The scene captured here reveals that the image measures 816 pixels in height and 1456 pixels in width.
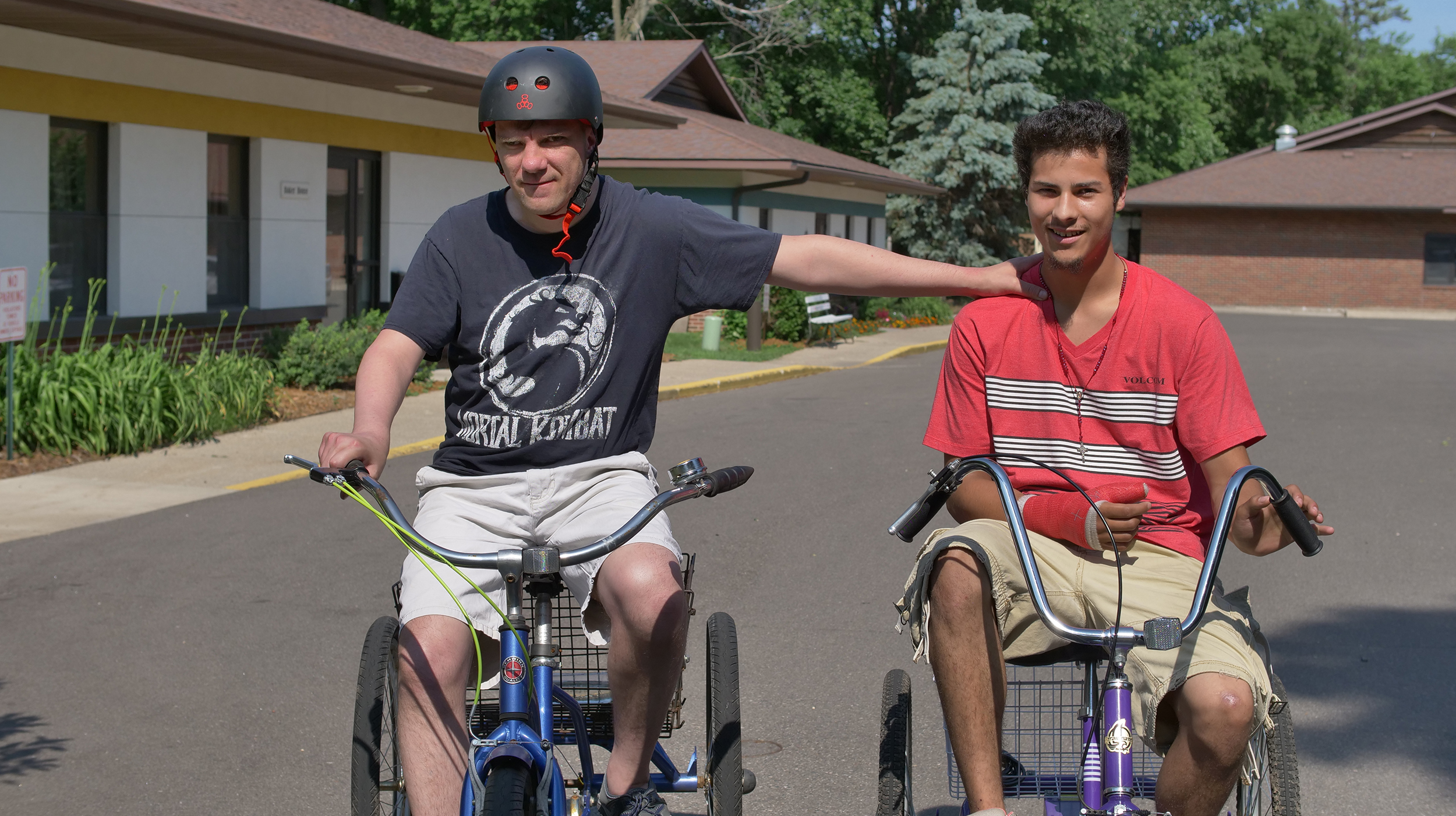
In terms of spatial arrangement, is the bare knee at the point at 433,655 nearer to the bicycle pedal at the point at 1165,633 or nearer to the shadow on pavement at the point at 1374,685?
the bicycle pedal at the point at 1165,633

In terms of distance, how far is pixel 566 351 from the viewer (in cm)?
318

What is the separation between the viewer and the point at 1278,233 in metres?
44.9

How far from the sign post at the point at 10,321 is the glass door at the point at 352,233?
6.64 metres

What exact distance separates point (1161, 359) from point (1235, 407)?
201 millimetres

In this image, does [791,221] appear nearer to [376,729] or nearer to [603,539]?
[376,729]

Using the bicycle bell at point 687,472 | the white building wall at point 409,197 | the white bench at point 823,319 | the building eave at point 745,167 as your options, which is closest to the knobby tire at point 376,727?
the bicycle bell at point 687,472

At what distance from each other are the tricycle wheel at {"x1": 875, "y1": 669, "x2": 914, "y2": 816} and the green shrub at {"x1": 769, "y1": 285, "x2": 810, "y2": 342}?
20.2 m

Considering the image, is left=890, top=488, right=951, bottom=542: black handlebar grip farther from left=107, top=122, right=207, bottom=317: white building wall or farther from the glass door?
the glass door

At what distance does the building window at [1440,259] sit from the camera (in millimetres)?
43750

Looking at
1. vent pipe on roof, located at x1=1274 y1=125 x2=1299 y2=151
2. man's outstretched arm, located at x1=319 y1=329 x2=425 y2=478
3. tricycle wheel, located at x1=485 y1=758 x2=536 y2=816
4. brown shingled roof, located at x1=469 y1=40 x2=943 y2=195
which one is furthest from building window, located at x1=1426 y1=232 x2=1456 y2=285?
tricycle wheel, located at x1=485 y1=758 x2=536 y2=816

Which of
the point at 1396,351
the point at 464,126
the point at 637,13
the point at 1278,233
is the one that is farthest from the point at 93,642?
the point at 1278,233

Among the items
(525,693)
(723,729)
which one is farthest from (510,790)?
(723,729)

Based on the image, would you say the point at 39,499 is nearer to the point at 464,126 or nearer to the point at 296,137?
the point at 296,137

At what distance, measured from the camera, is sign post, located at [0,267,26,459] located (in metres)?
10.1
